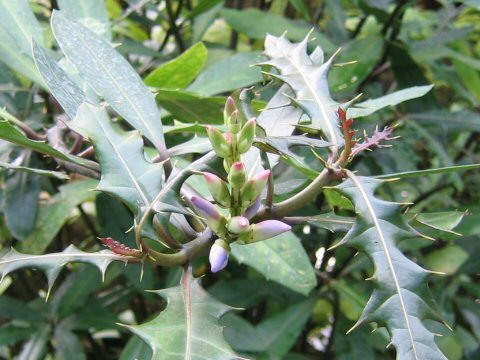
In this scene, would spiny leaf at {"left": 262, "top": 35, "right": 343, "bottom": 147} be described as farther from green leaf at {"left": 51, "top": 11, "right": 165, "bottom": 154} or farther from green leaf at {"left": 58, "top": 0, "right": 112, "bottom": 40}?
green leaf at {"left": 58, "top": 0, "right": 112, "bottom": 40}

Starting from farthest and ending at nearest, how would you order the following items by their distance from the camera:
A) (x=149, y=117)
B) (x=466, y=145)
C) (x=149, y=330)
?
(x=466, y=145) < (x=149, y=117) < (x=149, y=330)

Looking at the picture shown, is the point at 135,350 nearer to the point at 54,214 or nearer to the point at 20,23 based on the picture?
the point at 54,214

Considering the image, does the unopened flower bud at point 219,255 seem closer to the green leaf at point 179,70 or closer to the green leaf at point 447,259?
the green leaf at point 179,70

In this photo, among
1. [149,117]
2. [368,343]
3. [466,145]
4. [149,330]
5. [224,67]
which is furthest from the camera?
[466,145]

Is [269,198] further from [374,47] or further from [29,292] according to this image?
[29,292]

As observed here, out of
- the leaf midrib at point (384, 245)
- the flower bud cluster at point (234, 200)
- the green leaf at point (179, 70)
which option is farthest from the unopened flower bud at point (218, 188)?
the green leaf at point (179, 70)

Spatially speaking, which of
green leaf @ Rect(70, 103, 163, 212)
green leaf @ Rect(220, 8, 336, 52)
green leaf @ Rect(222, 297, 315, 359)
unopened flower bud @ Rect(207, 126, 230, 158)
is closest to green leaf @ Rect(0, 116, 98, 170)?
green leaf @ Rect(70, 103, 163, 212)

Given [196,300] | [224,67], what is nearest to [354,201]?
[196,300]
